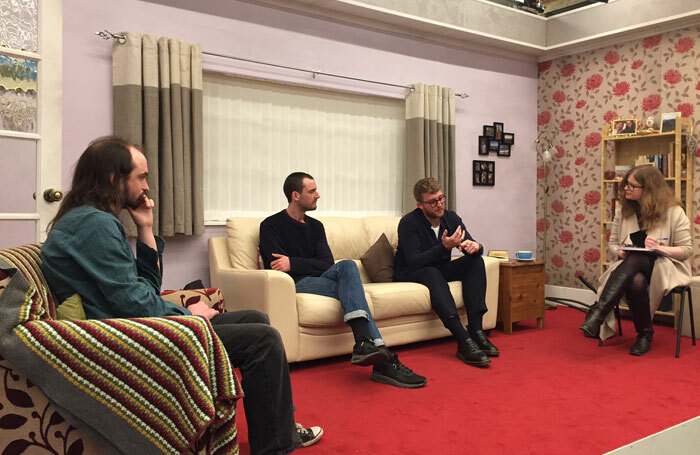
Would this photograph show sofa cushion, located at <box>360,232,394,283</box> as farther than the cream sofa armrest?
Yes

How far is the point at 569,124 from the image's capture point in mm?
5781

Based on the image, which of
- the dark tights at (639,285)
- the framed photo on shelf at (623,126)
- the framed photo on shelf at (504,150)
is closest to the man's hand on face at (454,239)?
the dark tights at (639,285)

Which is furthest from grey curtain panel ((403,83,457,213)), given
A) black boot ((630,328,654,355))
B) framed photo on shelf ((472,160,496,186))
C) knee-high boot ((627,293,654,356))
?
black boot ((630,328,654,355))

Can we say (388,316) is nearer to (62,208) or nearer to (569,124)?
(62,208)

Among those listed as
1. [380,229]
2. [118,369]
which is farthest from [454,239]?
[118,369]

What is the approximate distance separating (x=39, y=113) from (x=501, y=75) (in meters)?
4.20

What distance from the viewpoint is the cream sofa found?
10.7 feet

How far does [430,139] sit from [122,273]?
369 cm

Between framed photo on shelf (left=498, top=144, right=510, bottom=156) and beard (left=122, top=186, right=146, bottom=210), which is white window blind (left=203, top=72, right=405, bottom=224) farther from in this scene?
beard (left=122, top=186, right=146, bottom=210)

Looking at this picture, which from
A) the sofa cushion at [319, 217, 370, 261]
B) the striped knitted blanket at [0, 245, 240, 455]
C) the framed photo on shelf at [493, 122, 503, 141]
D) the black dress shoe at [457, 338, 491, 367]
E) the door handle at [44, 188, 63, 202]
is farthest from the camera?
the framed photo on shelf at [493, 122, 503, 141]

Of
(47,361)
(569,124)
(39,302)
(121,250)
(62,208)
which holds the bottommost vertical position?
(47,361)

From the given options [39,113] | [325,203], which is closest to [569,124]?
[325,203]

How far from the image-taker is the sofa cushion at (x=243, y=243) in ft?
12.3

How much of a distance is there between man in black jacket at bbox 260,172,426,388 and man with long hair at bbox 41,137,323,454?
1.07m
